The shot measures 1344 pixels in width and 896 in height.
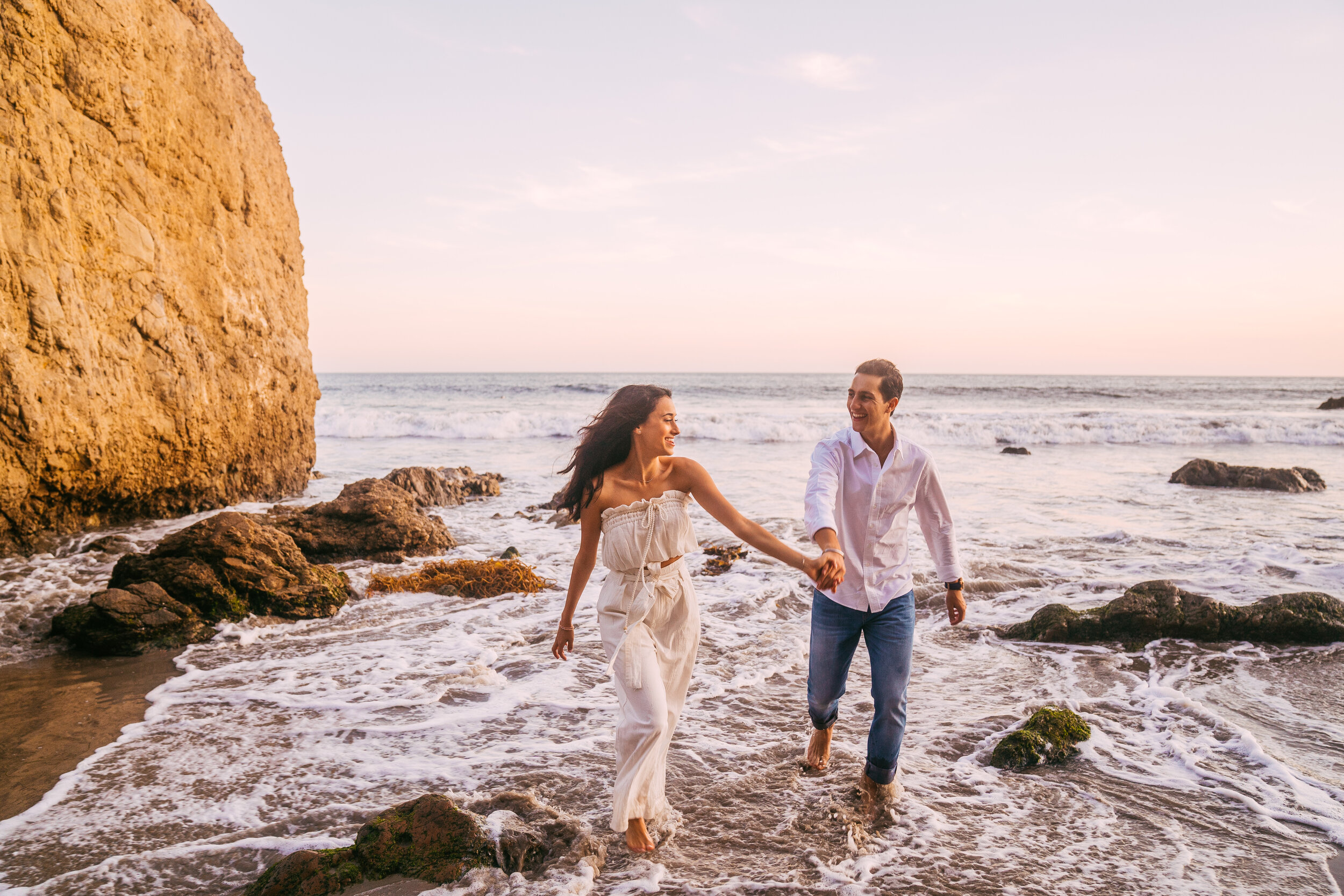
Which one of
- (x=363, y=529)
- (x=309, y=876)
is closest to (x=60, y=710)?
(x=309, y=876)

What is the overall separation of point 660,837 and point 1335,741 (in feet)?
14.3

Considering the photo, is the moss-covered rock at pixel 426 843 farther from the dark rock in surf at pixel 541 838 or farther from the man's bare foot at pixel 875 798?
the man's bare foot at pixel 875 798

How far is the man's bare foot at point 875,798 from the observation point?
396 centimetres

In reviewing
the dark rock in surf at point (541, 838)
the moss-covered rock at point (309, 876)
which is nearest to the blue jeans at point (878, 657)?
the dark rock in surf at point (541, 838)

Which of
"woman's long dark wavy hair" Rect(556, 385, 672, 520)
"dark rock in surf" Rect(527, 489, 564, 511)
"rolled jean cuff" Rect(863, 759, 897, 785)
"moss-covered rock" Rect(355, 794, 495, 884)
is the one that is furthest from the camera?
"dark rock in surf" Rect(527, 489, 564, 511)

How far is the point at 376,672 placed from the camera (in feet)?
19.9

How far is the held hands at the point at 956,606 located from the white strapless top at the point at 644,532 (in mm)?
1445

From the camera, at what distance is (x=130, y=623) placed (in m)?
6.25

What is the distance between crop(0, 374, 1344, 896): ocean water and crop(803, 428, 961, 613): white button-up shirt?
125cm

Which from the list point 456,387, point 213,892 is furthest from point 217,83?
point 456,387

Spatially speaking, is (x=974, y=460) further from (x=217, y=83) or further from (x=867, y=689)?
(x=217, y=83)

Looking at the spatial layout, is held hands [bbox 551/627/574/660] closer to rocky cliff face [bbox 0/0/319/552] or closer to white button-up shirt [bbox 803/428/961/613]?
white button-up shirt [bbox 803/428/961/613]

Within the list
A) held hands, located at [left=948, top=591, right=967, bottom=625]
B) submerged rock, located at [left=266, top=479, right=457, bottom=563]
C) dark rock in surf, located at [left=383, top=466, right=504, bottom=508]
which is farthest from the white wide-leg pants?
dark rock in surf, located at [left=383, top=466, right=504, bottom=508]

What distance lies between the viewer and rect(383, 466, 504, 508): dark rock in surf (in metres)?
13.8
